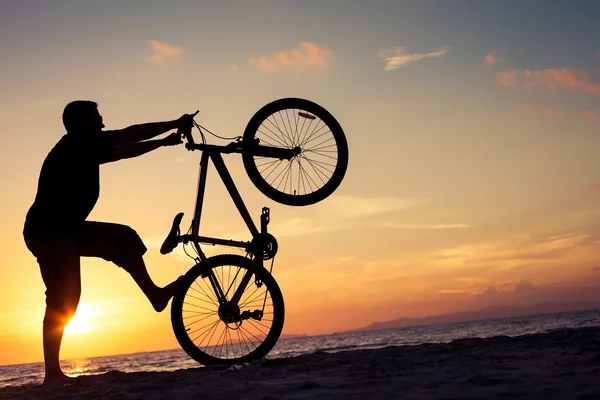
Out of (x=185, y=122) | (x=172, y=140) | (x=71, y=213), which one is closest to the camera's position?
(x=71, y=213)

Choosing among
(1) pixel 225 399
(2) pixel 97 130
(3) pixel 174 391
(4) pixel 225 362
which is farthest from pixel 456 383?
(2) pixel 97 130

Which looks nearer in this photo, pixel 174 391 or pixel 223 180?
pixel 174 391

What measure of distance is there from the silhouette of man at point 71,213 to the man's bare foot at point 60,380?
15 millimetres

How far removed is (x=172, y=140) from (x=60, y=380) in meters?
2.98

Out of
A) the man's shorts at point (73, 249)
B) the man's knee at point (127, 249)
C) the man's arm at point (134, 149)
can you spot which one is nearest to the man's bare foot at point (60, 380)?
the man's shorts at point (73, 249)

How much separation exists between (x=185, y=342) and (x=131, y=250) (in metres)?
1.33

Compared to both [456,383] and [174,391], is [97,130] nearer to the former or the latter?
[174,391]

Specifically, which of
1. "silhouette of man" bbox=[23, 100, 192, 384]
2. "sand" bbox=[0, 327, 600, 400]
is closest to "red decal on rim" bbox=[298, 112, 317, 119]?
"silhouette of man" bbox=[23, 100, 192, 384]

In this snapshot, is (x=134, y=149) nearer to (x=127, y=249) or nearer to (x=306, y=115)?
(x=127, y=249)

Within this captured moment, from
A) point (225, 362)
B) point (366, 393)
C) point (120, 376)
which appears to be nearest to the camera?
point (366, 393)

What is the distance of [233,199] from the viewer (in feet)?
25.8

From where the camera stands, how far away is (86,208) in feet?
22.2

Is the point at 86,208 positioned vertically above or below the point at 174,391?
above

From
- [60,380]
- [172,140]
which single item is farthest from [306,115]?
[60,380]
